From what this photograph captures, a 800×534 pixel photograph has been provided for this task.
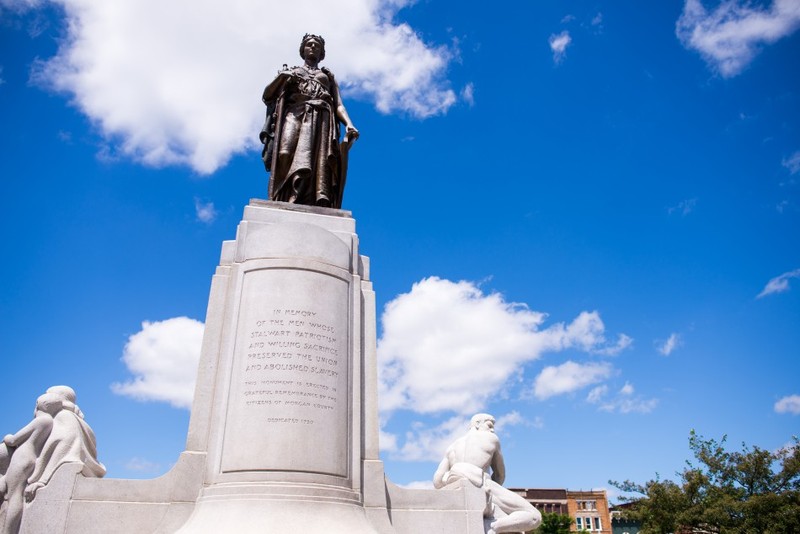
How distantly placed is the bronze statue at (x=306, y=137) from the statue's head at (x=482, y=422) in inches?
187

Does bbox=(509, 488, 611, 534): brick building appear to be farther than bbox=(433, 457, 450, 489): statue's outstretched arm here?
Yes

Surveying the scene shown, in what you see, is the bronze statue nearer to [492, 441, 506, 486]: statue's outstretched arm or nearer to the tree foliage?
[492, 441, 506, 486]: statue's outstretched arm

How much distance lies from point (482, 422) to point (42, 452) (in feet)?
21.5

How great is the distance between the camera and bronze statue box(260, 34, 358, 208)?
1133 cm

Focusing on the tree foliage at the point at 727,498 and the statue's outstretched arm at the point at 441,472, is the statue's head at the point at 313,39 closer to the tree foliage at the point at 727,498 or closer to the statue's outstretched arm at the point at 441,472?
the statue's outstretched arm at the point at 441,472

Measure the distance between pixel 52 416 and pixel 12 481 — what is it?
3.02 feet

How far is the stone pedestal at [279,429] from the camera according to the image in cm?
744

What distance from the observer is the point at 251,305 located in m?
8.93

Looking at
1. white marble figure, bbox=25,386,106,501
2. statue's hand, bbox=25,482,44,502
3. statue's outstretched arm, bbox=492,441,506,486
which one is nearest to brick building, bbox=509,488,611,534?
statue's outstretched arm, bbox=492,441,506,486

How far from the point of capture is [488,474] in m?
9.71

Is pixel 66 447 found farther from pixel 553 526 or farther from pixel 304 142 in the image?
pixel 553 526

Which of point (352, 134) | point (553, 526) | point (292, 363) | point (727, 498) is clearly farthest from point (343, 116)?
point (553, 526)

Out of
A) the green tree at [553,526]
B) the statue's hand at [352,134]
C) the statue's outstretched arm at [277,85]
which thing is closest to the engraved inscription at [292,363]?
the statue's hand at [352,134]

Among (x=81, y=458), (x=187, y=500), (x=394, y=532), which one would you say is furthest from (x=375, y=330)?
(x=81, y=458)
